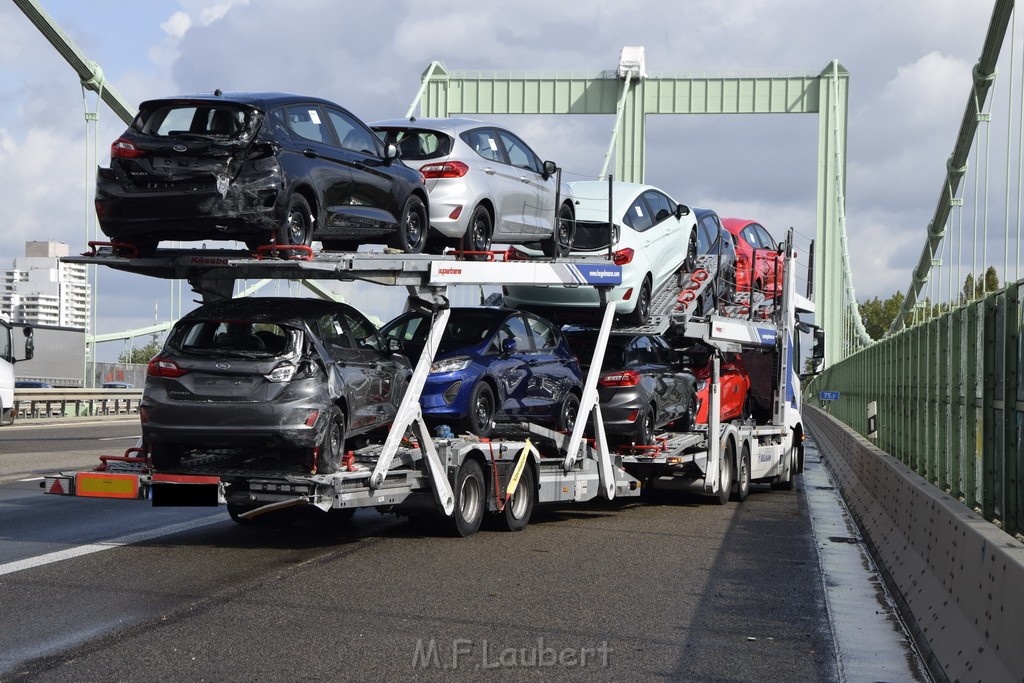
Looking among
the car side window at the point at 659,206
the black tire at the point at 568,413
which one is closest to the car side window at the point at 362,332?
the black tire at the point at 568,413

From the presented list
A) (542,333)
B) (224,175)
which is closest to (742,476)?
(542,333)

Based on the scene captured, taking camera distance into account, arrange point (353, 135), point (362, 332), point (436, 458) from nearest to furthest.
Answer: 1. point (436, 458)
2. point (362, 332)
3. point (353, 135)

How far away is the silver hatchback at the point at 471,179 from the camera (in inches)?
527

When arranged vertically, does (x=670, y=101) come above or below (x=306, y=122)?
above

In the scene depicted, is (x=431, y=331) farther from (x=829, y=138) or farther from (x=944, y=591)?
(x=829, y=138)

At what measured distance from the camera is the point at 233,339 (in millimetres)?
10867

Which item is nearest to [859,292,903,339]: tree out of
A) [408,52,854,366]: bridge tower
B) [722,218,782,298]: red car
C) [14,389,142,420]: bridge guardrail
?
[408,52,854,366]: bridge tower

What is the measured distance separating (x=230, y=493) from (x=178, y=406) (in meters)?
0.78

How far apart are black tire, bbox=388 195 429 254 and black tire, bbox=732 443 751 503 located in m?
6.63

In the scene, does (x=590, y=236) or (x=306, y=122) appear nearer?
(x=306, y=122)

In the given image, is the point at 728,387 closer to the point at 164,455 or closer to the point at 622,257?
the point at 622,257

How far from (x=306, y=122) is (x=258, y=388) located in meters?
2.22

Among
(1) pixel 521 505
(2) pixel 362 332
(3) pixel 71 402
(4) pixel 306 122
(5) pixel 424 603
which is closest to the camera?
(5) pixel 424 603

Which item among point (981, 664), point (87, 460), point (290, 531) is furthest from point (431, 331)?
point (87, 460)
